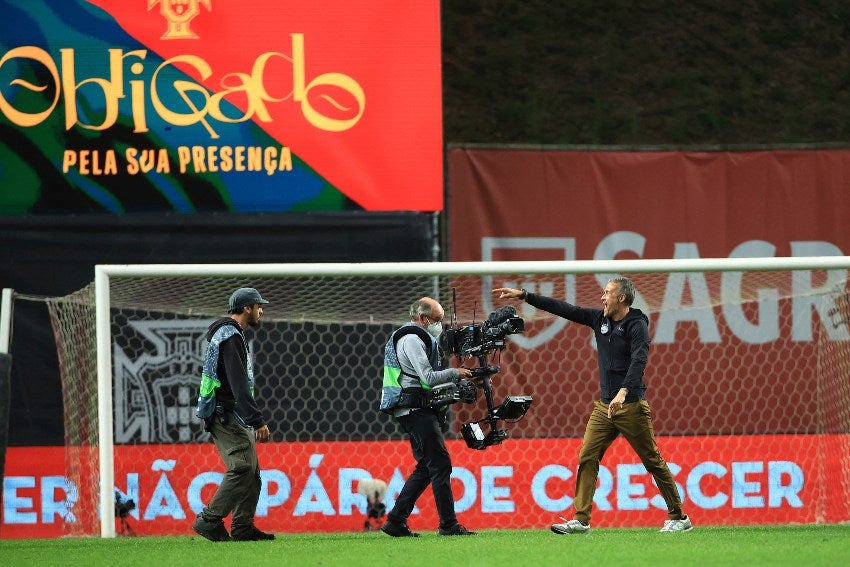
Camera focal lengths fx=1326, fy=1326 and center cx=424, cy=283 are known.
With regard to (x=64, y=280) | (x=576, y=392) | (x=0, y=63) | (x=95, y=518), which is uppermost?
(x=0, y=63)

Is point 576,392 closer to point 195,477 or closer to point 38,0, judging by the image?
point 195,477

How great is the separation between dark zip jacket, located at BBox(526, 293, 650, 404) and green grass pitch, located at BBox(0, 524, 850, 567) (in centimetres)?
93

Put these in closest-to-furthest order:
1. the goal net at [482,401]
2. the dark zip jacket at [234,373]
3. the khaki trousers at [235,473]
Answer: the dark zip jacket at [234,373] → the khaki trousers at [235,473] → the goal net at [482,401]

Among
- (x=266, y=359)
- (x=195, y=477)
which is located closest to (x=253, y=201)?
(x=266, y=359)

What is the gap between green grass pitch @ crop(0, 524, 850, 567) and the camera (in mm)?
6863

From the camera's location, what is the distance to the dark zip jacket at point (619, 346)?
26.7ft

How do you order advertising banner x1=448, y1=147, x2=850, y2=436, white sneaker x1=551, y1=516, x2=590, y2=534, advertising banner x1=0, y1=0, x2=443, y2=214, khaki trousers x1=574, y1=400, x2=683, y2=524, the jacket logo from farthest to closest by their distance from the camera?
advertising banner x1=448, y1=147, x2=850, y2=436
the jacket logo
advertising banner x1=0, y1=0, x2=443, y2=214
white sneaker x1=551, y1=516, x2=590, y2=534
khaki trousers x1=574, y1=400, x2=683, y2=524

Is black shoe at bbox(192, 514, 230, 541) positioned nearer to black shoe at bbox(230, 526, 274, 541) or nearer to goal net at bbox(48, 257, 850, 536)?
black shoe at bbox(230, 526, 274, 541)

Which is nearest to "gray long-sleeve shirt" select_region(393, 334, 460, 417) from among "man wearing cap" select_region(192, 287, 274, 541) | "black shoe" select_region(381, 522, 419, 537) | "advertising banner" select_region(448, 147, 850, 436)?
"black shoe" select_region(381, 522, 419, 537)

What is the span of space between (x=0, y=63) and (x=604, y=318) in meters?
5.66

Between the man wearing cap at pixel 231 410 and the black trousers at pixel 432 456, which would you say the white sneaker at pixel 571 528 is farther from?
the man wearing cap at pixel 231 410

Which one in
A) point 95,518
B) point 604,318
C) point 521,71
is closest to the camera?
point 604,318

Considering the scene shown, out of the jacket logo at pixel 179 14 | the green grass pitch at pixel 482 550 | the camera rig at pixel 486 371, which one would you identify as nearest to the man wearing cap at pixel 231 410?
the green grass pitch at pixel 482 550

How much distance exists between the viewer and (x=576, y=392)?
448 inches
